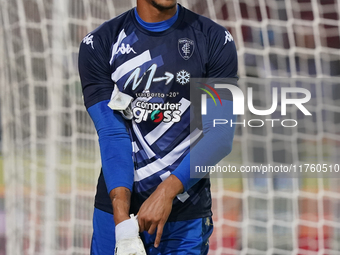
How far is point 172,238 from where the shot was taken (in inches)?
62.1

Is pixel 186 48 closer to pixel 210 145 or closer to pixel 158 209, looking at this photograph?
pixel 210 145

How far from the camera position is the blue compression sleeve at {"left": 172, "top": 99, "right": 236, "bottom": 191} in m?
1.46

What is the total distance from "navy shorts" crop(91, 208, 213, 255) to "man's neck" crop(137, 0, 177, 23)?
2.15 ft

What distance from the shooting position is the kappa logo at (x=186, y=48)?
156 centimetres

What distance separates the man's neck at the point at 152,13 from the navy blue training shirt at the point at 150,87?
1.3 inches

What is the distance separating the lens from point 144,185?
1595 millimetres

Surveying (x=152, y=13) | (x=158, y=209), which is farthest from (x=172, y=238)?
(x=152, y=13)

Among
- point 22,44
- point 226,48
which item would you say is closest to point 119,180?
point 226,48

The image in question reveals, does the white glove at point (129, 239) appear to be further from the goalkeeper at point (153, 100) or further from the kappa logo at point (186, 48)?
the kappa logo at point (186, 48)

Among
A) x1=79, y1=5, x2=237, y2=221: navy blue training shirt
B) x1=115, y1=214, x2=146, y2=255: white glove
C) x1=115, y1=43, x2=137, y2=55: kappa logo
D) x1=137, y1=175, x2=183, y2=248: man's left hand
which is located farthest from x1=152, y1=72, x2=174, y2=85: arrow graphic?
x1=115, y1=214, x2=146, y2=255: white glove

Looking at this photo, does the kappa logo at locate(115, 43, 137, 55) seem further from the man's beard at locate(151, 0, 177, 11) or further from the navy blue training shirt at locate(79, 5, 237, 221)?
the man's beard at locate(151, 0, 177, 11)

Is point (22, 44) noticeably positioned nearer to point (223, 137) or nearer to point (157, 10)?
point (157, 10)

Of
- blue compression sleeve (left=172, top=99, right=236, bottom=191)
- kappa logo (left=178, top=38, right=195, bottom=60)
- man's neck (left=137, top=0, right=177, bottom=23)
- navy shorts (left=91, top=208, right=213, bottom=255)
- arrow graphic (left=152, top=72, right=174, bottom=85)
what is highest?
man's neck (left=137, top=0, right=177, bottom=23)

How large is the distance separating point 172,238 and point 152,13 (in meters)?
0.73
